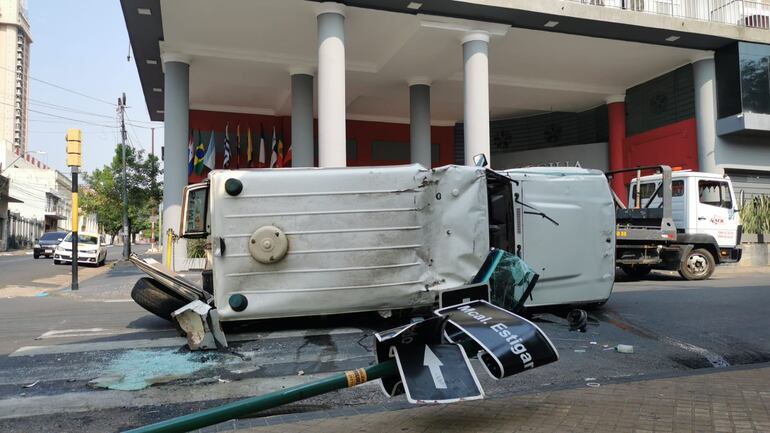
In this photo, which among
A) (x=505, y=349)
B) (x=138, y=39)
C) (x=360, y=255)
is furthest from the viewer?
(x=138, y=39)

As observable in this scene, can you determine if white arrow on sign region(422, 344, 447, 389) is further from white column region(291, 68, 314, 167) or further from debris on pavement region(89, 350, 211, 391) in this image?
white column region(291, 68, 314, 167)

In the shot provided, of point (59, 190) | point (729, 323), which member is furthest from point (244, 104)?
point (59, 190)

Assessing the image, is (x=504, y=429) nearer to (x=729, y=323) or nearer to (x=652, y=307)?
(x=729, y=323)

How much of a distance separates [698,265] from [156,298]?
12.9m

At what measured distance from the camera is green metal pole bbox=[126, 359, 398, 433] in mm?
2781

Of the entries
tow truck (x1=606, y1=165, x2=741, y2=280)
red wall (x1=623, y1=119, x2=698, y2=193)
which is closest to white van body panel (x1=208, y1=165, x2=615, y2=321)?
tow truck (x1=606, y1=165, x2=741, y2=280)

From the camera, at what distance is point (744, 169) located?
62.0ft

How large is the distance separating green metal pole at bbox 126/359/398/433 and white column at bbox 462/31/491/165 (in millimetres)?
12086

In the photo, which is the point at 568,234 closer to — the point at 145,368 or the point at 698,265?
the point at 145,368

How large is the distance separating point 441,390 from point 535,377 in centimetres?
233

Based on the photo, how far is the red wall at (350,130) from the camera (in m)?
23.0

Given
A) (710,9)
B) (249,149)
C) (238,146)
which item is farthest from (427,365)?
(238,146)

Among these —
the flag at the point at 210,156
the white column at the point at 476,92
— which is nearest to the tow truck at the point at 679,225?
the white column at the point at 476,92

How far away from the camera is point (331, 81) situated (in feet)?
47.1
